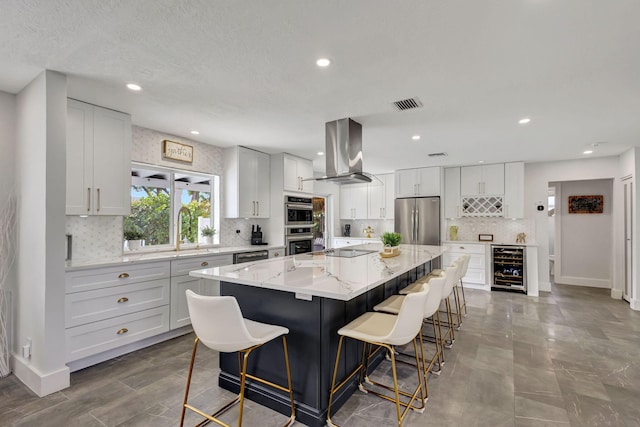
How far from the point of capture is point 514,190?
5859 millimetres

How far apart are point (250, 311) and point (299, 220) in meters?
3.20

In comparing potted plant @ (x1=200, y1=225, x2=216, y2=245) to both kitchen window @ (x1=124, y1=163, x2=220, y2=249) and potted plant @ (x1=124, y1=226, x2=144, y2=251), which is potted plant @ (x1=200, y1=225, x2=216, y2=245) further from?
potted plant @ (x1=124, y1=226, x2=144, y2=251)

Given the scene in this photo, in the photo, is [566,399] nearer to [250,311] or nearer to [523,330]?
[523,330]

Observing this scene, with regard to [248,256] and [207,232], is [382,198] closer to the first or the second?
[248,256]

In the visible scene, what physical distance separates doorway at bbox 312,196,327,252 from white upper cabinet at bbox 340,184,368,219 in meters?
0.53

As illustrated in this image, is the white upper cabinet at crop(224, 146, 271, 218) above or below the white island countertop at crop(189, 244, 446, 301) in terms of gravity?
above

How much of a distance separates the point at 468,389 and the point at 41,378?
326 centimetres

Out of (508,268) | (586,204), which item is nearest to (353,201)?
(508,268)

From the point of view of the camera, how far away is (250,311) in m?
2.36

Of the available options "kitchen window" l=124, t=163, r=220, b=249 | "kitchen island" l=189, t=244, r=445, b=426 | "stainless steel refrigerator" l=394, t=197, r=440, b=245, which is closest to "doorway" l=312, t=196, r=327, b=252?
"stainless steel refrigerator" l=394, t=197, r=440, b=245

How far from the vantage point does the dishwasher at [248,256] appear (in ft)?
13.8

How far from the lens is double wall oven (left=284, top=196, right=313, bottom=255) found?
5.24 metres

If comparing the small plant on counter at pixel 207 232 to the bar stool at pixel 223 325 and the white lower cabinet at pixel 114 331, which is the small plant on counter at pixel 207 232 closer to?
the white lower cabinet at pixel 114 331

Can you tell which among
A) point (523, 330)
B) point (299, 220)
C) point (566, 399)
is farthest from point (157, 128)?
point (523, 330)
